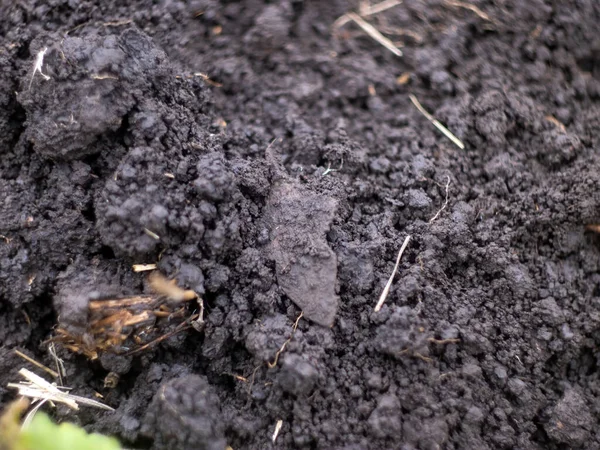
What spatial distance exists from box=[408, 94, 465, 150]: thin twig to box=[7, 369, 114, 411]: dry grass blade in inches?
63.0

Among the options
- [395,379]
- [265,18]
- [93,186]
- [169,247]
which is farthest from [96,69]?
[395,379]

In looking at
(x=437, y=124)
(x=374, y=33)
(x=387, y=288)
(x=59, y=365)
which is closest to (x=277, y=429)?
(x=387, y=288)

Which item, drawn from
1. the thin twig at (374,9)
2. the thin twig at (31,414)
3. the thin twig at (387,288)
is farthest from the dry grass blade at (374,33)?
the thin twig at (31,414)

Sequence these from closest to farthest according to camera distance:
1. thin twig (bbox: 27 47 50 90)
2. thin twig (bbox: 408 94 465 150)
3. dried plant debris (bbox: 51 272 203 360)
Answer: dried plant debris (bbox: 51 272 203 360) → thin twig (bbox: 27 47 50 90) → thin twig (bbox: 408 94 465 150)

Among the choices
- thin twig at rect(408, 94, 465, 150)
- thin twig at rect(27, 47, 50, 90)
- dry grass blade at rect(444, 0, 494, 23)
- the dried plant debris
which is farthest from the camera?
dry grass blade at rect(444, 0, 494, 23)

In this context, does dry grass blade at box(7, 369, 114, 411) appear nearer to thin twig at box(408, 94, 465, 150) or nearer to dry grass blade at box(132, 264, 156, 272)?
dry grass blade at box(132, 264, 156, 272)

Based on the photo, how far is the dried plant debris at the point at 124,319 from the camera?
1.65m

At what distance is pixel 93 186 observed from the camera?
5.98ft

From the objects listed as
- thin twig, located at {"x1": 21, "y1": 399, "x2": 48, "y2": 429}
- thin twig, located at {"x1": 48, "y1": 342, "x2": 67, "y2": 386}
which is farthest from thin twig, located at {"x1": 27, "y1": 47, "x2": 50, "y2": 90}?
thin twig, located at {"x1": 21, "y1": 399, "x2": 48, "y2": 429}

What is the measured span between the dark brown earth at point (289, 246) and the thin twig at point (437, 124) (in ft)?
0.12

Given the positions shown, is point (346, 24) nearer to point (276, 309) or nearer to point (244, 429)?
point (276, 309)

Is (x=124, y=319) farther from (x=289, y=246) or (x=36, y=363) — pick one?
(x=289, y=246)

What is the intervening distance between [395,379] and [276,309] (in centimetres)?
44

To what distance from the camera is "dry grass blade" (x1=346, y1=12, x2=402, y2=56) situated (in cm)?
243
